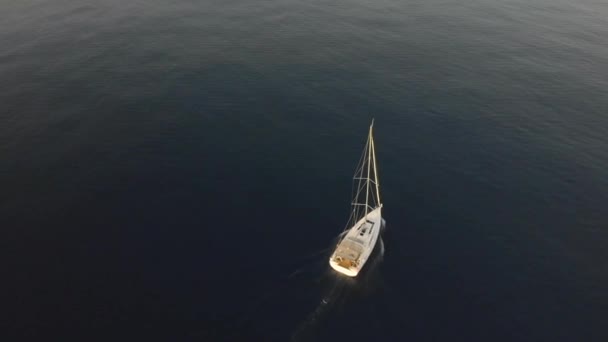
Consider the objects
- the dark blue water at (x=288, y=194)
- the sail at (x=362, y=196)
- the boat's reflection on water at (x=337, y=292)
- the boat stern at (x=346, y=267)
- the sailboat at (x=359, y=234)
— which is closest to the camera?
the boat's reflection on water at (x=337, y=292)

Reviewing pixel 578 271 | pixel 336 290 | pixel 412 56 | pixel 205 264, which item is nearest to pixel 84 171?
pixel 205 264

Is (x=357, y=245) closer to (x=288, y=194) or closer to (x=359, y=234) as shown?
(x=359, y=234)

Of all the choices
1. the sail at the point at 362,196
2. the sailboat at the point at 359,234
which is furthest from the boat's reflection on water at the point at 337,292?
Answer: the sail at the point at 362,196

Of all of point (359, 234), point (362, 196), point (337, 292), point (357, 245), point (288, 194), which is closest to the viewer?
point (337, 292)

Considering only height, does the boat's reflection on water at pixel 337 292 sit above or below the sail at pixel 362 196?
below

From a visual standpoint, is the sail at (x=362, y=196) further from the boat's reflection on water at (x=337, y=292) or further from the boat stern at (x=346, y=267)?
the boat stern at (x=346, y=267)

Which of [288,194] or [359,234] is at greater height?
[359,234]

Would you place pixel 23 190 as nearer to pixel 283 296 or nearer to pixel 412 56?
pixel 283 296

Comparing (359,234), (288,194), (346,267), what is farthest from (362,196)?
(346,267)

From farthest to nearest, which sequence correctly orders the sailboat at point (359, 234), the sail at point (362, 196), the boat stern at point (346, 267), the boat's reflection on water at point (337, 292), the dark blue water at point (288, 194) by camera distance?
the sail at point (362, 196) → the sailboat at point (359, 234) → the boat stern at point (346, 267) → the dark blue water at point (288, 194) → the boat's reflection on water at point (337, 292)
